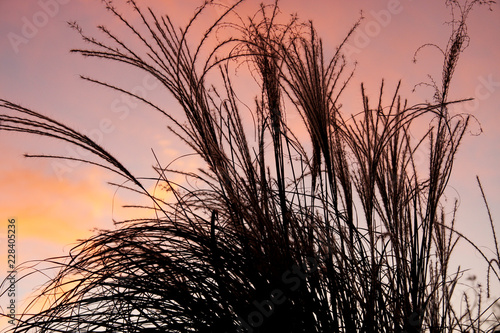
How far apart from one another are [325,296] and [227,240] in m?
0.37

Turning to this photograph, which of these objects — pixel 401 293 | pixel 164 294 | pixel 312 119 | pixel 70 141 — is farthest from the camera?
pixel 401 293

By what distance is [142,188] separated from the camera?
65.0 inches

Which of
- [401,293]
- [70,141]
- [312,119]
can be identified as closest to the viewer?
[70,141]

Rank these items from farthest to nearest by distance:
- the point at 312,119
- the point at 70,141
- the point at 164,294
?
the point at 312,119 → the point at 164,294 → the point at 70,141

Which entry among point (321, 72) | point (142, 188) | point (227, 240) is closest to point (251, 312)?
point (227, 240)

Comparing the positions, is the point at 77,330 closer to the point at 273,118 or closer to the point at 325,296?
the point at 325,296

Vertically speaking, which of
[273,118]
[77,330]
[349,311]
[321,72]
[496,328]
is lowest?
[496,328]

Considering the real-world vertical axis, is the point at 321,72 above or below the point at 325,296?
above

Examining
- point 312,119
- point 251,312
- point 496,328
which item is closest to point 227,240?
point 251,312

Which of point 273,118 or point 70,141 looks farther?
point 273,118

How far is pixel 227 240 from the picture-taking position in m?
1.69

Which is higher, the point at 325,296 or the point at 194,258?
the point at 194,258

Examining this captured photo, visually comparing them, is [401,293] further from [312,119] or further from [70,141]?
[70,141]

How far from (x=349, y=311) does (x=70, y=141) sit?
3.37ft
